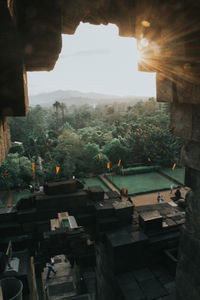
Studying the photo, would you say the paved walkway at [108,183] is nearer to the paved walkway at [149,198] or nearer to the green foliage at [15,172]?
the paved walkway at [149,198]

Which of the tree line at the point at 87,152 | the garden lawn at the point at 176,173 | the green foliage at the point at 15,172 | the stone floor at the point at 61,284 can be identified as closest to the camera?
the stone floor at the point at 61,284

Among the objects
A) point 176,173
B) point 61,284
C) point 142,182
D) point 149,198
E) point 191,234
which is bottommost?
point 61,284

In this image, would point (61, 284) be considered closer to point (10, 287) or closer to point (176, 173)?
point (10, 287)

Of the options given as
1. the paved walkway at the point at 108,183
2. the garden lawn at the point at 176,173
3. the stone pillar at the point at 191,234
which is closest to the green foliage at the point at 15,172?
the paved walkway at the point at 108,183

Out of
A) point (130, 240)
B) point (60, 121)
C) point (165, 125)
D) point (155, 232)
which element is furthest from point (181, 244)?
point (60, 121)

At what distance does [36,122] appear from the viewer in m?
51.9

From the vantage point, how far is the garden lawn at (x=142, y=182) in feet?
84.0

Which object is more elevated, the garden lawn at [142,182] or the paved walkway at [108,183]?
the garden lawn at [142,182]

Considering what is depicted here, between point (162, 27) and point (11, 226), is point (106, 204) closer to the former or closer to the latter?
point (11, 226)

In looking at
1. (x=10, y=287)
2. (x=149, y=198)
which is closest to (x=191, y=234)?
(x=10, y=287)

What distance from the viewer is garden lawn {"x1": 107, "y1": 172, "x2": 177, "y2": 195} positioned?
25.6m

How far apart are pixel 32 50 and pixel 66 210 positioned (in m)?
9.92

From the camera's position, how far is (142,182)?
28109 millimetres

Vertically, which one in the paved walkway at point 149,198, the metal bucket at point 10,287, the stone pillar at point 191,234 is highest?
the stone pillar at point 191,234
